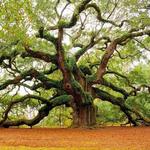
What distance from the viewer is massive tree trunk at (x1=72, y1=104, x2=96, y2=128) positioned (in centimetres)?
2406

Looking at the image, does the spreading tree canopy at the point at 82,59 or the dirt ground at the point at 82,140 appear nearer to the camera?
the dirt ground at the point at 82,140

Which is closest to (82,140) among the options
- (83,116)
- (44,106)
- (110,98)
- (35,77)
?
(83,116)

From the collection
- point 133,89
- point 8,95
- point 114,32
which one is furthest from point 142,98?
point 8,95

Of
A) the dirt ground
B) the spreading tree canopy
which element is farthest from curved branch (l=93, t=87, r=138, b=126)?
the dirt ground

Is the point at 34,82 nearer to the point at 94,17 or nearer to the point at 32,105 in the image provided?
the point at 32,105

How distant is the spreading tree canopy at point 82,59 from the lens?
2181 cm

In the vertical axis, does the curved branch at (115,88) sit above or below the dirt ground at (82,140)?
above

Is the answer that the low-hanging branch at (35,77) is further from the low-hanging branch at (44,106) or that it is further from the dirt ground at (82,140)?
the dirt ground at (82,140)

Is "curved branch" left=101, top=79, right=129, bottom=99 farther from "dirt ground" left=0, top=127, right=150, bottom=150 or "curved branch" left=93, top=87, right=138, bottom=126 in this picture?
"dirt ground" left=0, top=127, right=150, bottom=150

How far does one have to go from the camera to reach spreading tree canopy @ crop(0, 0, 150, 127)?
21812 mm

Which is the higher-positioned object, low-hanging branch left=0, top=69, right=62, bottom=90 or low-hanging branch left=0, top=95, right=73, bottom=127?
low-hanging branch left=0, top=69, right=62, bottom=90

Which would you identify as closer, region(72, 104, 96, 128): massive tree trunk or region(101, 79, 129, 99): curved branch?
region(72, 104, 96, 128): massive tree trunk

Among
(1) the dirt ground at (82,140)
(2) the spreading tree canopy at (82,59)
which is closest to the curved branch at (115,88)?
(2) the spreading tree canopy at (82,59)

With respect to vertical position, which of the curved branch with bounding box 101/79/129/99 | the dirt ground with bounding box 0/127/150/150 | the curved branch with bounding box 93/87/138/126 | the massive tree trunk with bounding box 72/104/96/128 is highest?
the curved branch with bounding box 101/79/129/99
